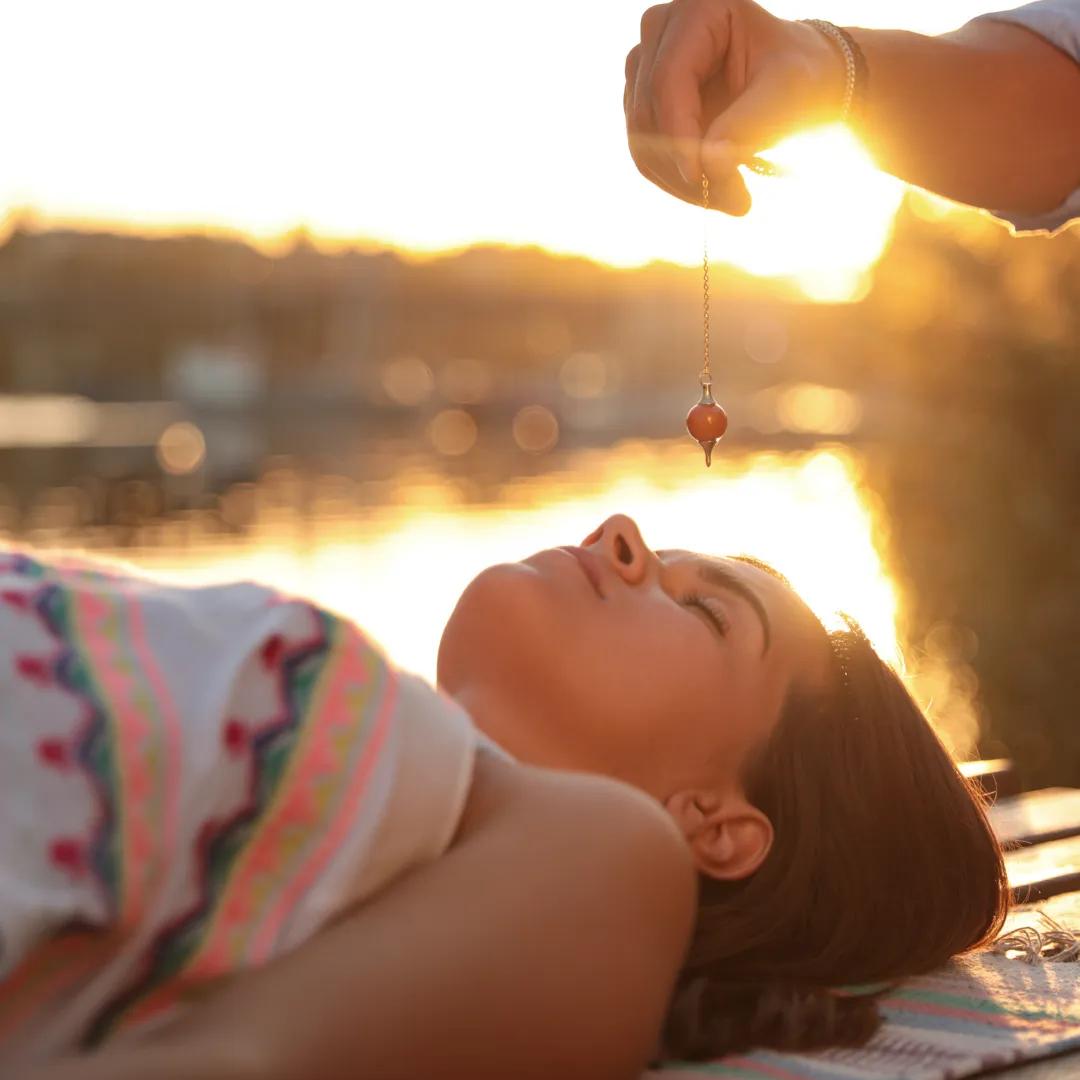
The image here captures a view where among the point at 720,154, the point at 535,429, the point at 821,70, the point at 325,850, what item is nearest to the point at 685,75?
the point at 720,154

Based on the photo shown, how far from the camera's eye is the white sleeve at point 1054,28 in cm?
326

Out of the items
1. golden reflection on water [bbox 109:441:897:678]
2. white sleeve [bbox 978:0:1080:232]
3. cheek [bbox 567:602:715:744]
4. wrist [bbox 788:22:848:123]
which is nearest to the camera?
cheek [bbox 567:602:715:744]

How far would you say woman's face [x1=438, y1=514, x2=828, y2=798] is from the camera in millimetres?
2467

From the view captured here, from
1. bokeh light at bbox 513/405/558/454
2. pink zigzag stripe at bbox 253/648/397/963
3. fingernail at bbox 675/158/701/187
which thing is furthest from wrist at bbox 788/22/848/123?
bokeh light at bbox 513/405/558/454

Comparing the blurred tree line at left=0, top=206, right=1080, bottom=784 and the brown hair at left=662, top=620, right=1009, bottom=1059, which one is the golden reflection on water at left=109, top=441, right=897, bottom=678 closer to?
the brown hair at left=662, top=620, right=1009, bottom=1059

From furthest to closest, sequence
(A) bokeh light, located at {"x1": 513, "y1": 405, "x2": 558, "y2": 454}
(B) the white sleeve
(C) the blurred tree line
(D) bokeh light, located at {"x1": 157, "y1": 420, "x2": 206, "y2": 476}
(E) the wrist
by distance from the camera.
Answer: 1. (C) the blurred tree line
2. (A) bokeh light, located at {"x1": 513, "y1": 405, "x2": 558, "y2": 454}
3. (D) bokeh light, located at {"x1": 157, "y1": 420, "x2": 206, "y2": 476}
4. (B) the white sleeve
5. (E) the wrist

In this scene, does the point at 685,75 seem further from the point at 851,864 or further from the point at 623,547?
the point at 851,864

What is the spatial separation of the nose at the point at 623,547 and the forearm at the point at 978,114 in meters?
1.02

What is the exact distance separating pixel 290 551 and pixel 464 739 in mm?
14660

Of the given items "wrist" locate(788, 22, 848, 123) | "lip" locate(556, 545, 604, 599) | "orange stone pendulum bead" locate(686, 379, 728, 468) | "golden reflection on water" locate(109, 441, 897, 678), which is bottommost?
"golden reflection on water" locate(109, 441, 897, 678)

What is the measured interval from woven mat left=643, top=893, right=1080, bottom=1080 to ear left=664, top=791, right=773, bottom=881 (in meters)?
0.31

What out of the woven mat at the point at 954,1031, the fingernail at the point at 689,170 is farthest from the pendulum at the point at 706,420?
the woven mat at the point at 954,1031

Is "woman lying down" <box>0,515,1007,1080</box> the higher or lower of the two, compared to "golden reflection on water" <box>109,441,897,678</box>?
higher

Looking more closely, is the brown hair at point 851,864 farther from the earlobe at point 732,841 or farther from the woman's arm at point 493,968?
the woman's arm at point 493,968
